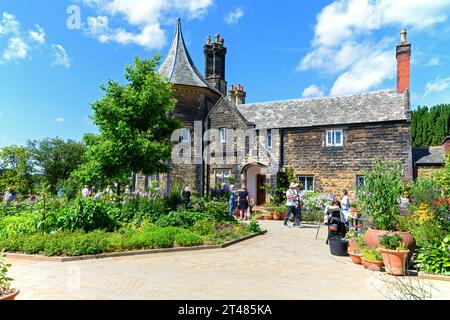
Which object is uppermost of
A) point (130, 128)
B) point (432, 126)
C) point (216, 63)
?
point (216, 63)

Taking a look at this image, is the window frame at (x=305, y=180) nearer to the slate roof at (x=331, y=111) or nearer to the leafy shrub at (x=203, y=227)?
the slate roof at (x=331, y=111)

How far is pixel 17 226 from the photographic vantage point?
9.93 metres

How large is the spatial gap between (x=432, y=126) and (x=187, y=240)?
39.5 metres

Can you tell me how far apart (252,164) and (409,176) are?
32.4ft

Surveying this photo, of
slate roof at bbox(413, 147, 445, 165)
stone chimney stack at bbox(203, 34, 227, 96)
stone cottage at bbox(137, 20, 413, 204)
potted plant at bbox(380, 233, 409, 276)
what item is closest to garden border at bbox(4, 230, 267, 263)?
potted plant at bbox(380, 233, 409, 276)

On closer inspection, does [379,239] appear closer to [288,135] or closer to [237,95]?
[288,135]

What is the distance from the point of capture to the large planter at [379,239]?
711 centimetres

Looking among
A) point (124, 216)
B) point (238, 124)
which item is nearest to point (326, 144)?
point (238, 124)

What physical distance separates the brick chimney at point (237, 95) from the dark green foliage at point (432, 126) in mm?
23881

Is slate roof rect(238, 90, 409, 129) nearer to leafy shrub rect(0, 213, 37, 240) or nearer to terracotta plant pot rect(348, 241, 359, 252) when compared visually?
terracotta plant pot rect(348, 241, 359, 252)

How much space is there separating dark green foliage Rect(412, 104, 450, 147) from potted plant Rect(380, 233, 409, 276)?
36341 mm

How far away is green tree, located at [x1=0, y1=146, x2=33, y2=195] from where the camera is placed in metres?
33.5

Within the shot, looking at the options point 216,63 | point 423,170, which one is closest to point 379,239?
point 423,170
